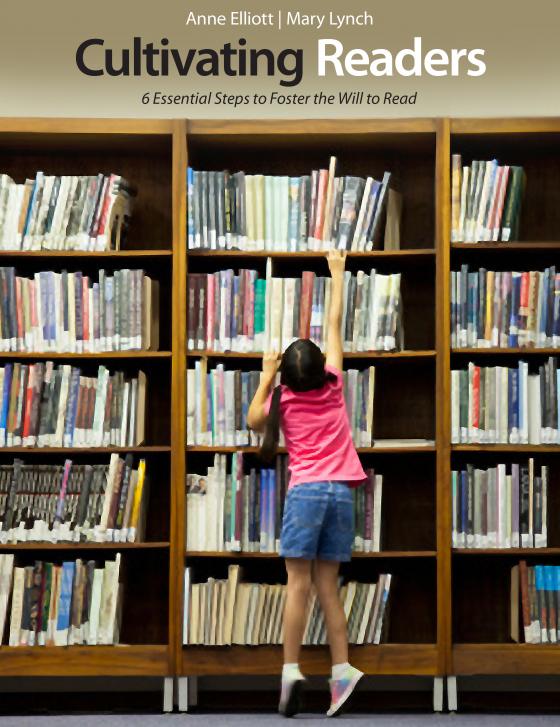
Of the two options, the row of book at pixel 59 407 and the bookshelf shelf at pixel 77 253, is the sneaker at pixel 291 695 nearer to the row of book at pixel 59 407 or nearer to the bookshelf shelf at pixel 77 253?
the row of book at pixel 59 407

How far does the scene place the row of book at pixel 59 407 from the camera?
3.94 meters

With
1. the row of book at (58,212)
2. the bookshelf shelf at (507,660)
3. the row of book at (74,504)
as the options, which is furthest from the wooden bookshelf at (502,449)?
the row of book at (58,212)

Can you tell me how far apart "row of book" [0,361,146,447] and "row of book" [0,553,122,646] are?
0.44 metres

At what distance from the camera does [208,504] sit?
394 centimetres

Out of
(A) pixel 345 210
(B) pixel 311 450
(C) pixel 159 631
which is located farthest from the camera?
(C) pixel 159 631

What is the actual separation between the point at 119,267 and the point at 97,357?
49cm

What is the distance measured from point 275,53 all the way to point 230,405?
1.52 meters

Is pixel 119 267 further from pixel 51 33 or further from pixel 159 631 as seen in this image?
pixel 159 631

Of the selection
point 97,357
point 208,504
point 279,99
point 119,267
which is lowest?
point 208,504

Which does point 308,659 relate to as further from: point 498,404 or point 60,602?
point 498,404

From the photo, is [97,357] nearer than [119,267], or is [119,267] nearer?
[97,357]

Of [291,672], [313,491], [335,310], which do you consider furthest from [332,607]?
[335,310]

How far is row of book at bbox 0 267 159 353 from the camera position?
397 cm

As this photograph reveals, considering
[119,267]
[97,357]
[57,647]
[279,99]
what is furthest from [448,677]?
[279,99]
